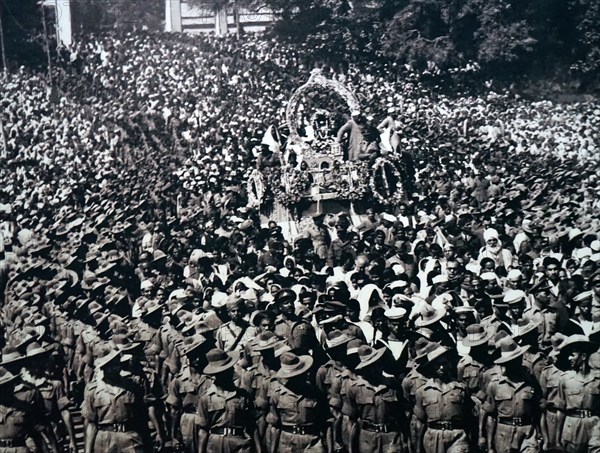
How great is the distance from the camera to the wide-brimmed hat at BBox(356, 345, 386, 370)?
653 centimetres

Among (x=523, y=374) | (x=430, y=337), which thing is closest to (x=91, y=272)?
(x=430, y=337)

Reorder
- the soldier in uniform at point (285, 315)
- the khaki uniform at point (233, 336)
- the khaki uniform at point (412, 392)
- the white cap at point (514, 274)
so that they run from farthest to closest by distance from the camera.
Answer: the white cap at point (514, 274) → the khaki uniform at point (233, 336) → the soldier in uniform at point (285, 315) → the khaki uniform at point (412, 392)

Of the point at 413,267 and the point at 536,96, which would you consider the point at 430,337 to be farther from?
the point at 536,96

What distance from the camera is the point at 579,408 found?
6629 millimetres

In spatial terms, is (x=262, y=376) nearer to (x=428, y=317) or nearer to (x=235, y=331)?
(x=235, y=331)

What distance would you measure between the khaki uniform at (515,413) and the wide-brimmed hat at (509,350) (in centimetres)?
18

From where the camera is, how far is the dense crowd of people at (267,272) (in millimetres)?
6613

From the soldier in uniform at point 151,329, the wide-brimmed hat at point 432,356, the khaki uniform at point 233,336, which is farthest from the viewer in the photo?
the soldier in uniform at point 151,329

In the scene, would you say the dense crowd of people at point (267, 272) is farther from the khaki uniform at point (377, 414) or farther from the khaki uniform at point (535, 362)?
the khaki uniform at point (535, 362)

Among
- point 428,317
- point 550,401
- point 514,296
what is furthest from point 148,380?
point 514,296

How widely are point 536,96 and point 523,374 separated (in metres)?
6.14

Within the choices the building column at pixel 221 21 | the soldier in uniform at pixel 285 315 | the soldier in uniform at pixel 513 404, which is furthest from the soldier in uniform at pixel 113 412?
the building column at pixel 221 21

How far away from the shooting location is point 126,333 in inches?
291

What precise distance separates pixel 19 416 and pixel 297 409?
2523mm
